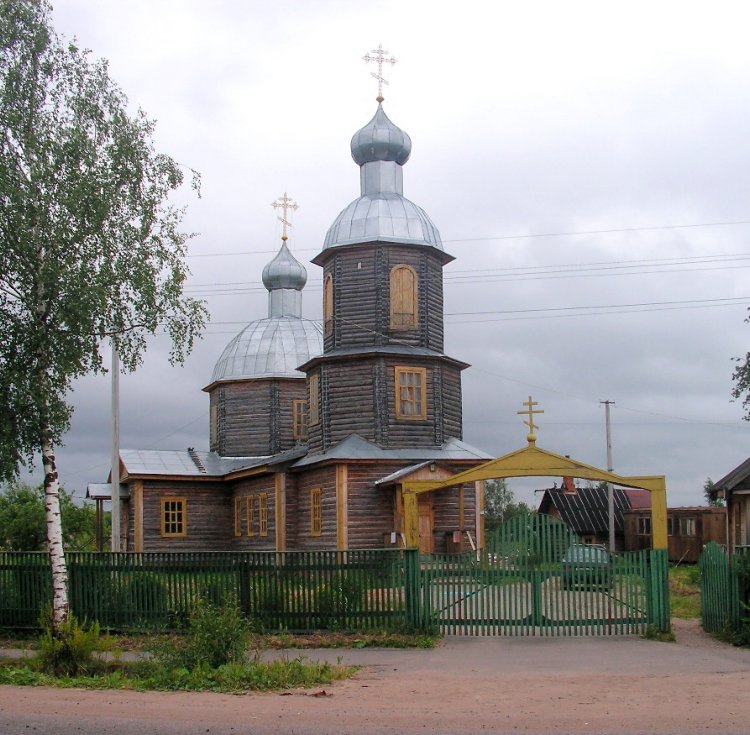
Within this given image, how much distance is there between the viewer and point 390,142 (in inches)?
1300

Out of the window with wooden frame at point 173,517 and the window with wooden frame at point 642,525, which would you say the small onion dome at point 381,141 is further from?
the window with wooden frame at point 642,525

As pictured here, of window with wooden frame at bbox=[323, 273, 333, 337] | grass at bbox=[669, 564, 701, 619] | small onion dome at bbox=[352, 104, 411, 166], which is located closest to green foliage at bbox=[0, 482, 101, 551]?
window with wooden frame at bbox=[323, 273, 333, 337]

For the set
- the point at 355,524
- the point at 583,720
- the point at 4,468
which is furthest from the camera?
the point at 355,524

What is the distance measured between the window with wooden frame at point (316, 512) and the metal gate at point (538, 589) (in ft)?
47.9

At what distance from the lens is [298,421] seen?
4194 cm

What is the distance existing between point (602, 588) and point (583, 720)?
702 cm

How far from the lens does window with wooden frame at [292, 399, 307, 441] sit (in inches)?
1642

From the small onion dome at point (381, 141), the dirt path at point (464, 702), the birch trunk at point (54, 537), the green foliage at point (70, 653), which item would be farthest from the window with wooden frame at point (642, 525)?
the green foliage at point (70, 653)

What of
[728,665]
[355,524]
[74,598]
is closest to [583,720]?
[728,665]

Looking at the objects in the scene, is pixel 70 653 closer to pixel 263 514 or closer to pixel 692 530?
pixel 263 514

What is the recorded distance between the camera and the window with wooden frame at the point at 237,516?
38.9 m

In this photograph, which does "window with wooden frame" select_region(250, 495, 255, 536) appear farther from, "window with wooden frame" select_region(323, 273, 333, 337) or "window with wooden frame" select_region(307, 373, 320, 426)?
"window with wooden frame" select_region(323, 273, 333, 337)

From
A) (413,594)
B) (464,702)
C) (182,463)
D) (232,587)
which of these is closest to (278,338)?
(182,463)

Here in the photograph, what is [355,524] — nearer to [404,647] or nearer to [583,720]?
[404,647]
